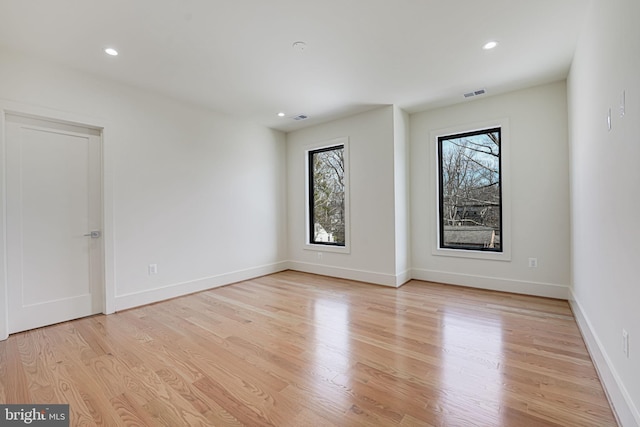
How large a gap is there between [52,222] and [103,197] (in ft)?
1.65

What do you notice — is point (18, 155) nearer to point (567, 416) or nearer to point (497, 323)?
point (567, 416)

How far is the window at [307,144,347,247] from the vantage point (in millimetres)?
5180

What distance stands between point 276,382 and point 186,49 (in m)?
2.93

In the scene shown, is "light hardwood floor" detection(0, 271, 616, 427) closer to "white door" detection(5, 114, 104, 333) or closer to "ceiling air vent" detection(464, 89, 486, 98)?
"white door" detection(5, 114, 104, 333)

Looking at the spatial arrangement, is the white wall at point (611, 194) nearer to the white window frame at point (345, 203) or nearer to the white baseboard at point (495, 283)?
the white baseboard at point (495, 283)

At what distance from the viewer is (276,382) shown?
6.56 feet

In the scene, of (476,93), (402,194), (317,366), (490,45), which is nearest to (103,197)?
(317,366)

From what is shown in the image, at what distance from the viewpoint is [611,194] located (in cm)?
184

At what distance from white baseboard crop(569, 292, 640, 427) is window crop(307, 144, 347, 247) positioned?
3106 mm

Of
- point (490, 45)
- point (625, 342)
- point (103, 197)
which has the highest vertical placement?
point (490, 45)

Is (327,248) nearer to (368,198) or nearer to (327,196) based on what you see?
(327,196)

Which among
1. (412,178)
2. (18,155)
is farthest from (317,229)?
(18,155)

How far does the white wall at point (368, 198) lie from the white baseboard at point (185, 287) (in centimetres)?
101

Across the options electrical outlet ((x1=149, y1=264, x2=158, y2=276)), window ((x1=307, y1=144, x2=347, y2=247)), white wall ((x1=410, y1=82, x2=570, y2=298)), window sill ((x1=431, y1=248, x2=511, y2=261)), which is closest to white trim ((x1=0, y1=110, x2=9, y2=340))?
electrical outlet ((x1=149, y1=264, x2=158, y2=276))
